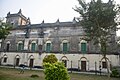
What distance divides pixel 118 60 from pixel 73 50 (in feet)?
25.4

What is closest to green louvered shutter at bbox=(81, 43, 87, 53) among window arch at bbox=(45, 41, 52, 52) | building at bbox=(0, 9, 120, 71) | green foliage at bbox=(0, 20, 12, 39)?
building at bbox=(0, 9, 120, 71)

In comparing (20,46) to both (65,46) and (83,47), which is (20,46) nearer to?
(65,46)

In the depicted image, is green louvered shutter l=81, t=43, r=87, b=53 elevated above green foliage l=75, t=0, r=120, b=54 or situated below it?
below

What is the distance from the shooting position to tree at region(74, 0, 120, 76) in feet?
47.5

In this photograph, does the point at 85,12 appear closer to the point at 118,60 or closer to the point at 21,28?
the point at 118,60

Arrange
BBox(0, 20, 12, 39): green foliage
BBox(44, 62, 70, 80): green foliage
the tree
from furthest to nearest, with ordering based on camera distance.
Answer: BBox(0, 20, 12, 39): green foliage
the tree
BBox(44, 62, 70, 80): green foliage

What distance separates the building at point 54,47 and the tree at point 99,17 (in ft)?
22.9

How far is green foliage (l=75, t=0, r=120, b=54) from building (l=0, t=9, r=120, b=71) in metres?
6.98

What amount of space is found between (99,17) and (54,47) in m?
14.3

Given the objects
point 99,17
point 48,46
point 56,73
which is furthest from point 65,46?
point 56,73

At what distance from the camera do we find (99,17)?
1472 centimetres

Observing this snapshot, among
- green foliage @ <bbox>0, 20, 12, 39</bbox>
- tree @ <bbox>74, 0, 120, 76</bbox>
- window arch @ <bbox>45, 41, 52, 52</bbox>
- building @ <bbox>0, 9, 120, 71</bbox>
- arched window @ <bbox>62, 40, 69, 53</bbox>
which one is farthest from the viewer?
window arch @ <bbox>45, 41, 52, 52</bbox>

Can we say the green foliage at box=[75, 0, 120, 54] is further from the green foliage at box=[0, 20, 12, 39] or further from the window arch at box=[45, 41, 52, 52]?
the window arch at box=[45, 41, 52, 52]

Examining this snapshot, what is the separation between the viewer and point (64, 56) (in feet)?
86.2
